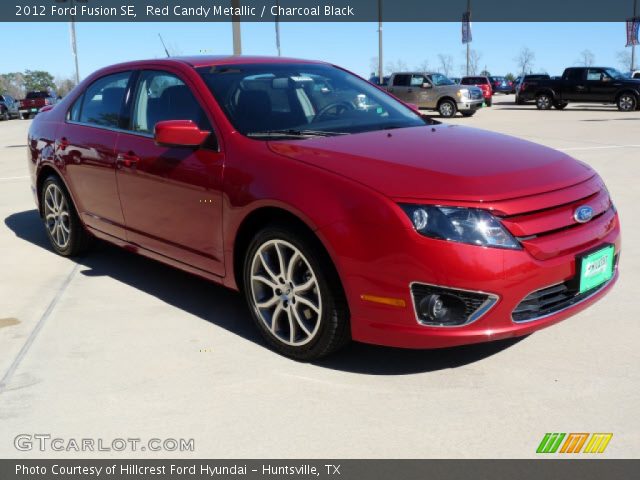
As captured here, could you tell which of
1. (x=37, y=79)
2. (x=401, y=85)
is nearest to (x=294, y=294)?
(x=401, y=85)

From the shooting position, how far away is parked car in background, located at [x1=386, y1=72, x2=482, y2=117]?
26094 mm

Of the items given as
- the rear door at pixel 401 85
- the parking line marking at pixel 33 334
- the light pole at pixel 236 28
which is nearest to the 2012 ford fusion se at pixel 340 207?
the parking line marking at pixel 33 334

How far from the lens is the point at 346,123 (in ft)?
13.9

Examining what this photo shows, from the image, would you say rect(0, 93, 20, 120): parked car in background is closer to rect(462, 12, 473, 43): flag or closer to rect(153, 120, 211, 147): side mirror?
rect(462, 12, 473, 43): flag

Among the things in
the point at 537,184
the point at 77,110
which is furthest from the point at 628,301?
the point at 77,110

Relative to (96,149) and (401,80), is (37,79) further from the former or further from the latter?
(96,149)

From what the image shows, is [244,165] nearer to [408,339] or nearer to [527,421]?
[408,339]

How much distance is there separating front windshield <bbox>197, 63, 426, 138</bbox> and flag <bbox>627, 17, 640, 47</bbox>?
52834 millimetres

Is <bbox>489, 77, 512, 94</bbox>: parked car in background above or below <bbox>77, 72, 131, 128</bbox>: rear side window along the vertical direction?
above

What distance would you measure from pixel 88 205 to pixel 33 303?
897 millimetres

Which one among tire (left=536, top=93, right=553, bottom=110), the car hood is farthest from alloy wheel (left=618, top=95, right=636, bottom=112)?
the car hood

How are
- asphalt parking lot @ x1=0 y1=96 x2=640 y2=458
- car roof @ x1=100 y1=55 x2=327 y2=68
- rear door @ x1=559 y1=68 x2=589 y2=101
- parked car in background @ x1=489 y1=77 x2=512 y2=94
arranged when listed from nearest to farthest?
asphalt parking lot @ x1=0 y1=96 x2=640 y2=458 < car roof @ x1=100 y1=55 x2=327 y2=68 < rear door @ x1=559 y1=68 x2=589 y2=101 < parked car in background @ x1=489 y1=77 x2=512 y2=94

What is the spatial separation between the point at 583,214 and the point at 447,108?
2380 cm

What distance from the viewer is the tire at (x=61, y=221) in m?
5.74
